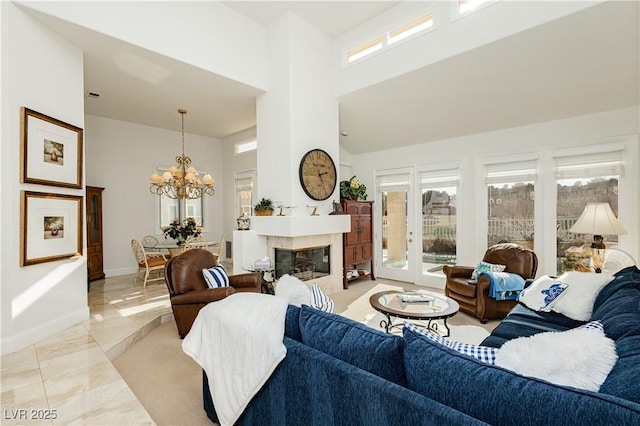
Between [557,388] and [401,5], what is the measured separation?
Answer: 480 cm

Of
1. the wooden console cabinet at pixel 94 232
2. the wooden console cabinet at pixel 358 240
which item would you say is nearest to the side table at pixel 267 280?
the wooden console cabinet at pixel 358 240

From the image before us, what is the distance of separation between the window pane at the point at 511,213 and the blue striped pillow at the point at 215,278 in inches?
165

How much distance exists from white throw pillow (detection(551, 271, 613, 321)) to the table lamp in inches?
40.5

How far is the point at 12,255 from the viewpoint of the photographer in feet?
9.21

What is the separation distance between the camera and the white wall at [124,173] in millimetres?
6008

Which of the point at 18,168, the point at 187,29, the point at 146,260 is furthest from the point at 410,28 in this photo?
the point at 146,260

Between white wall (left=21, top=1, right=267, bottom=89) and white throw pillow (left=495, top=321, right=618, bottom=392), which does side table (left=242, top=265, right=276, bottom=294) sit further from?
white throw pillow (left=495, top=321, right=618, bottom=392)

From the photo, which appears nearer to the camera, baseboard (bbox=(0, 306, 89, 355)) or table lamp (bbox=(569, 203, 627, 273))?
baseboard (bbox=(0, 306, 89, 355))

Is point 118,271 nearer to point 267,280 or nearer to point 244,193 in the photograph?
point 244,193

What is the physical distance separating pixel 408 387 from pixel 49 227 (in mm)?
3689

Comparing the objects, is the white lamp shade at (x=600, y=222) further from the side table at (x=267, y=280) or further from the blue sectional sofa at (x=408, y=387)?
the side table at (x=267, y=280)

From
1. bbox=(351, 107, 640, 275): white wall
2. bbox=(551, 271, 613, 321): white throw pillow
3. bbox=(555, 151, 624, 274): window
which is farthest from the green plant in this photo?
bbox=(555, 151, 624, 274): window

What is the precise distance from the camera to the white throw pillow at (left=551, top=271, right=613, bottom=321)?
2.66 m

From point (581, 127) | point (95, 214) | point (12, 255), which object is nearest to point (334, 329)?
point (12, 255)
